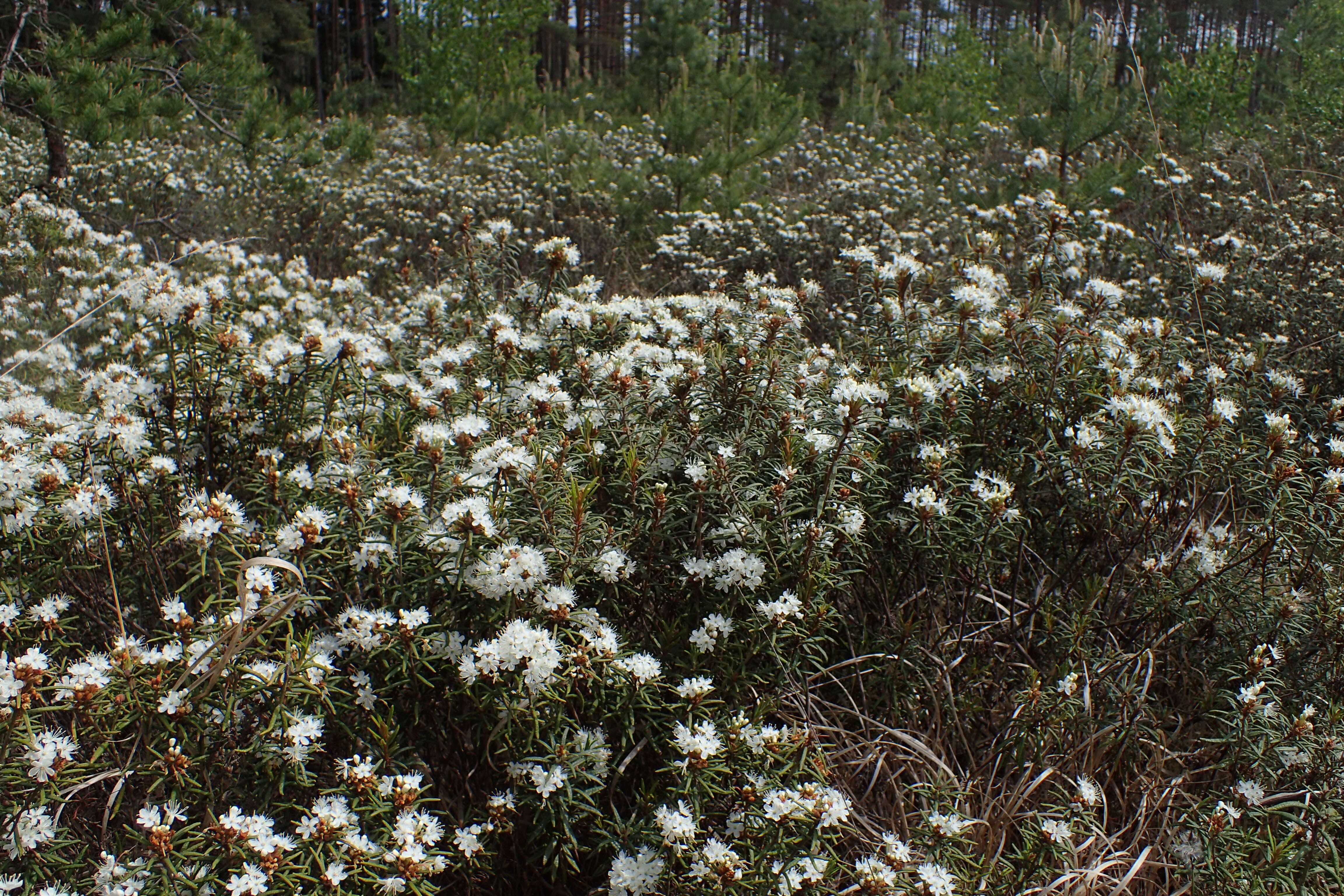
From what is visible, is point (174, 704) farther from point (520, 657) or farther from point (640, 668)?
point (640, 668)

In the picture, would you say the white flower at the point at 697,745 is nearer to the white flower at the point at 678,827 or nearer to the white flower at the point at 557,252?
the white flower at the point at 678,827

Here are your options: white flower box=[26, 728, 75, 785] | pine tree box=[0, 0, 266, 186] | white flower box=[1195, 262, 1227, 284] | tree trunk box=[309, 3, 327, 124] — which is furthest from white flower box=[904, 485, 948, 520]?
tree trunk box=[309, 3, 327, 124]

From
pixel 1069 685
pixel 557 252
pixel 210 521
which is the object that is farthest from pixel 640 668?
pixel 557 252

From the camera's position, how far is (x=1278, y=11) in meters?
29.1

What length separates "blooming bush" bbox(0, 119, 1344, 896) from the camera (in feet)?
5.68

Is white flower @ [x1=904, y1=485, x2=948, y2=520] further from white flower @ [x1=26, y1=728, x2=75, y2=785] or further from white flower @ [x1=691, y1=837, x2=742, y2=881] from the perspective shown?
white flower @ [x1=26, y1=728, x2=75, y2=785]

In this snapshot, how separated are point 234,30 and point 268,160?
3.25 m

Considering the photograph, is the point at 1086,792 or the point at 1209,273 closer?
the point at 1086,792

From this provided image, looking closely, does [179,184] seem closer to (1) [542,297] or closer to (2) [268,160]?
(2) [268,160]

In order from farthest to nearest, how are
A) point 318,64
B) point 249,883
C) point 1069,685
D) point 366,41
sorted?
point 366,41, point 318,64, point 1069,685, point 249,883

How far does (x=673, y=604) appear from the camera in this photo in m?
2.37

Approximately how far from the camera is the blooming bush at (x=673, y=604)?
1.73 metres

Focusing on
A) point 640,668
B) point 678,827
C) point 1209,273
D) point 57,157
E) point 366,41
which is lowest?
point 678,827

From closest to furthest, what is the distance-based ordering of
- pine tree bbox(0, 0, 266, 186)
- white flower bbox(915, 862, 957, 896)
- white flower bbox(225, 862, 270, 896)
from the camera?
white flower bbox(225, 862, 270, 896)
white flower bbox(915, 862, 957, 896)
pine tree bbox(0, 0, 266, 186)
